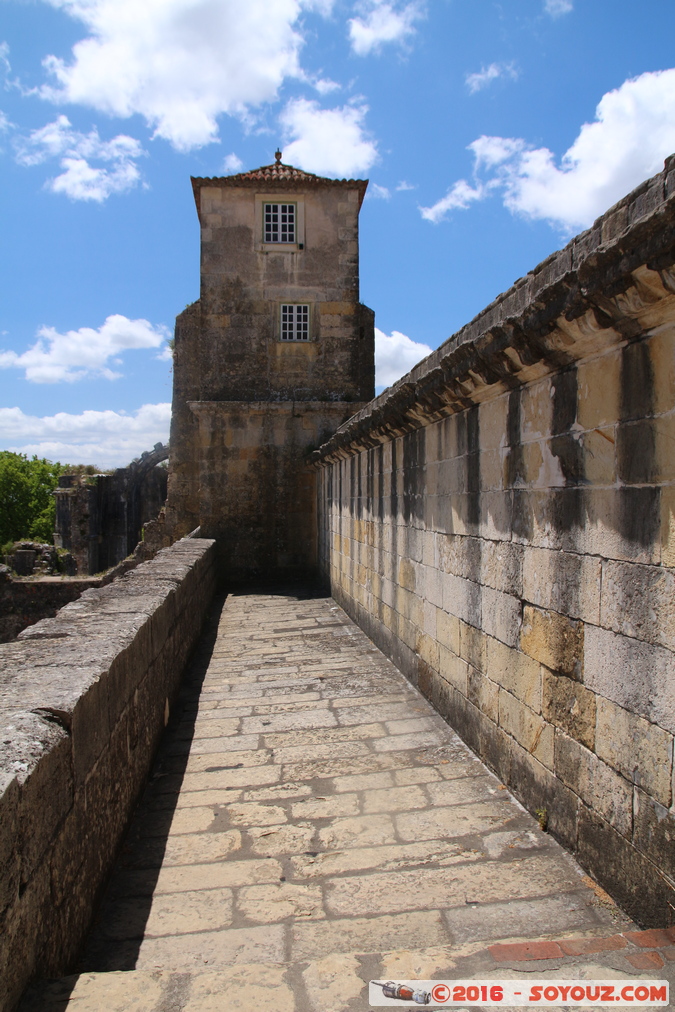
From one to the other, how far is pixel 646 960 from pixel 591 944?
19 centimetres

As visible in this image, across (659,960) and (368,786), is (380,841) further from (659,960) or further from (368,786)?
(659,960)

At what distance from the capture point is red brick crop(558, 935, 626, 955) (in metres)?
2.20

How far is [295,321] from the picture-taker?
1484cm

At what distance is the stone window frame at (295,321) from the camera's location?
1476cm

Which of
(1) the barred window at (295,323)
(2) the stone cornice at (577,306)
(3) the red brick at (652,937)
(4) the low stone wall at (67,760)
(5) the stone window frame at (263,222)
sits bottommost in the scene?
(3) the red brick at (652,937)

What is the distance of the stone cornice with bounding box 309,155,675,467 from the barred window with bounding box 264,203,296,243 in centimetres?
1183

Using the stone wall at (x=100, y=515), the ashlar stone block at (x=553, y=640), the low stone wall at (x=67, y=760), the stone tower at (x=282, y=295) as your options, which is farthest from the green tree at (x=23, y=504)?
the ashlar stone block at (x=553, y=640)

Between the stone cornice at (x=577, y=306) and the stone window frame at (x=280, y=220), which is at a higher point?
the stone window frame at (x=280, y=220)

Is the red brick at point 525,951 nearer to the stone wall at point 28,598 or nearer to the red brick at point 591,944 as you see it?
the red brick at point 591,944

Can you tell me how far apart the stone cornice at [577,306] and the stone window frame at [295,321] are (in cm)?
1076

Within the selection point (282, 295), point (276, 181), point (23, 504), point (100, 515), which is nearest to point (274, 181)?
point (276, 181)

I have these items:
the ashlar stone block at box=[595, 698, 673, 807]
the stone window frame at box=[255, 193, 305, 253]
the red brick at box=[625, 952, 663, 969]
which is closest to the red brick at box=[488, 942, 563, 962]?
the red brick at box=[625, 952, 663, 969]

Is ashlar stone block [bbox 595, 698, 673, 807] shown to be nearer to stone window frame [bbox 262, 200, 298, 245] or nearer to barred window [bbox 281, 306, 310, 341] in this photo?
barred window [bbox 281, 306, 310, 341]

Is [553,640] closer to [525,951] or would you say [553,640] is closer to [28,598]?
[525,951]
